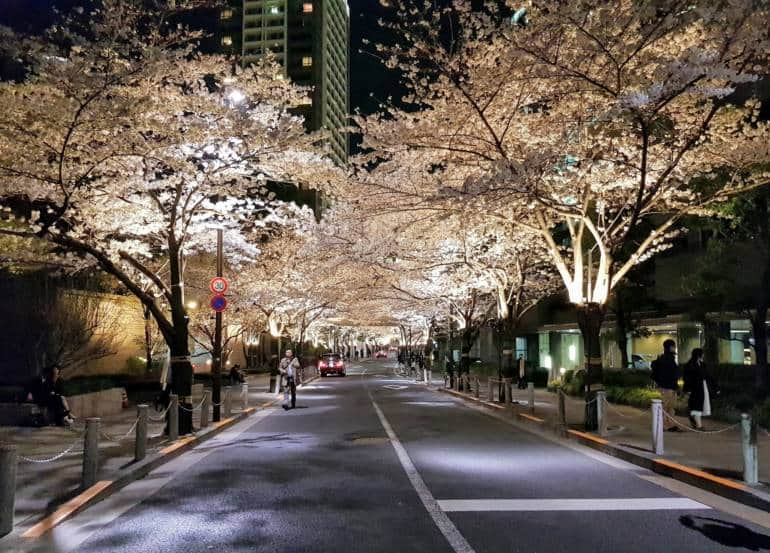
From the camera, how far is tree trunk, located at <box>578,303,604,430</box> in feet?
47.6

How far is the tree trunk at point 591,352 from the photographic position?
47.6 feet

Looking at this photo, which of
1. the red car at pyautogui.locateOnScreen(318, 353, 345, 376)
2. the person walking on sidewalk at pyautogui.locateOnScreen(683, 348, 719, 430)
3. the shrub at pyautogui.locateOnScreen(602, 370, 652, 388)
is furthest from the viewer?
the red car at pyautogui.locateOnScreen(318, 353, 345, 376)

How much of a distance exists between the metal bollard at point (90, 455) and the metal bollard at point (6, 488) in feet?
6.15

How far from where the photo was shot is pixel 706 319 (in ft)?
71.9

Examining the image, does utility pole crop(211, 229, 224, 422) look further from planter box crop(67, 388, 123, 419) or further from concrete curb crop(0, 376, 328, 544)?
planter box crop(67, 388, 123, 419)

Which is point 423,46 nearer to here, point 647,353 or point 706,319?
point 706,319

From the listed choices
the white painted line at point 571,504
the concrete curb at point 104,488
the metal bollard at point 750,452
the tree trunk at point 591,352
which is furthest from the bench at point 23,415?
the metal bollard at point 750,452

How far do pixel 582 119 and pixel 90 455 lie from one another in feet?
34.5

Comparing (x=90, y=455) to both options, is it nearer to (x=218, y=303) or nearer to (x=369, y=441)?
(x=369, y=441)

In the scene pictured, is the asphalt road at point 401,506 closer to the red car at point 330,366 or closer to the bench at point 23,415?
the bench at point 23,415

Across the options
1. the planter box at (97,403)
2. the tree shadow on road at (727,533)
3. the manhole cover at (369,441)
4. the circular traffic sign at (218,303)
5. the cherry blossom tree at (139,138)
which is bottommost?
the manhole cover at (369,441)

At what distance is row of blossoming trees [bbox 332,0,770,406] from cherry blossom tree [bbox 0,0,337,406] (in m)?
2.98

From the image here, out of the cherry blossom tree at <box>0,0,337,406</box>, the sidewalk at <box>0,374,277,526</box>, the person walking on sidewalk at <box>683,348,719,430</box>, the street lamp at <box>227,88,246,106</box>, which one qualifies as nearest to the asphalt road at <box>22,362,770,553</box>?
the sidewalk at <box>0,374,277,526</box>

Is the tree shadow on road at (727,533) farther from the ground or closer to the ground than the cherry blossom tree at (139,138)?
closer to the ground
